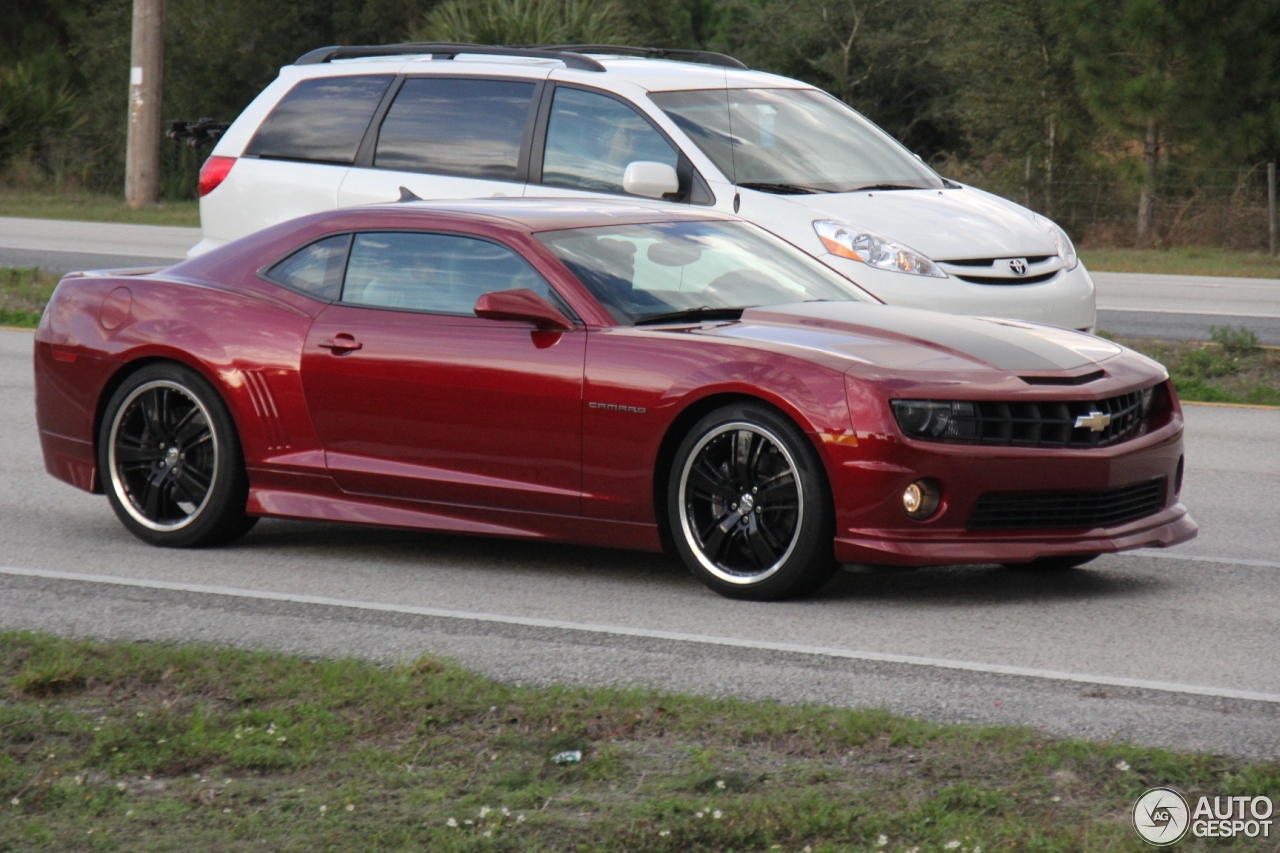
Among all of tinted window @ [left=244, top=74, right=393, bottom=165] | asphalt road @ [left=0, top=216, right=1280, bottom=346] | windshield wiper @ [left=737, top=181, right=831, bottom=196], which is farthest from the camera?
asphalt road @ [left=0, top=216, right=1280, bottom=346]

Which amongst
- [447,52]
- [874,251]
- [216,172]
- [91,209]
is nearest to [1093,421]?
[874,251]

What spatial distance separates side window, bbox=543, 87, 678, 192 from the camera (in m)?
10.9

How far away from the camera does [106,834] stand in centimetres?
421

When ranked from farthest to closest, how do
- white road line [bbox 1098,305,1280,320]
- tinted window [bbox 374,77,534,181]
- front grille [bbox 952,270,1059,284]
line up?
white road line [bbox 1098,305,1280,320] → tinted window [bbox 374,77,534,181] → front grille [bbox 952,270,1059,284]

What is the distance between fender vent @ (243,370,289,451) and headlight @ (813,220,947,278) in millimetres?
3692

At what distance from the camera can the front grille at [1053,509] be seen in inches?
255

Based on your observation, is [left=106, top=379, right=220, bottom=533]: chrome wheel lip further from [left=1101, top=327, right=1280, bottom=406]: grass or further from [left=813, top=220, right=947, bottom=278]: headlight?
[left=1101, top=327, right=1280, bottom=406]: grass

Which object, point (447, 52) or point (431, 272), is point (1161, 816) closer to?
point (431, 272)

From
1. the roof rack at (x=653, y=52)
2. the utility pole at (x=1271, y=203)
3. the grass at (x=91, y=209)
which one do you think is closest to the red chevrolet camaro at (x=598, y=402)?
the roof rack at (x=653, y=52)

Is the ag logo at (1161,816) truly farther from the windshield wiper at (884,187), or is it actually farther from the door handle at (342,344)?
the windshield wiper at (884,187)

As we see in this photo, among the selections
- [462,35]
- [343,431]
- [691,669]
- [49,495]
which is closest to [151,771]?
[691,669]

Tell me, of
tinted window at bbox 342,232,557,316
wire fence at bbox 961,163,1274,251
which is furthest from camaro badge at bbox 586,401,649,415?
wire fence at bbox 961,163,1274,251

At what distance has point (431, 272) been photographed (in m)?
7.47

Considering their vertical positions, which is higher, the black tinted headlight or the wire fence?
the black tinted headlight
